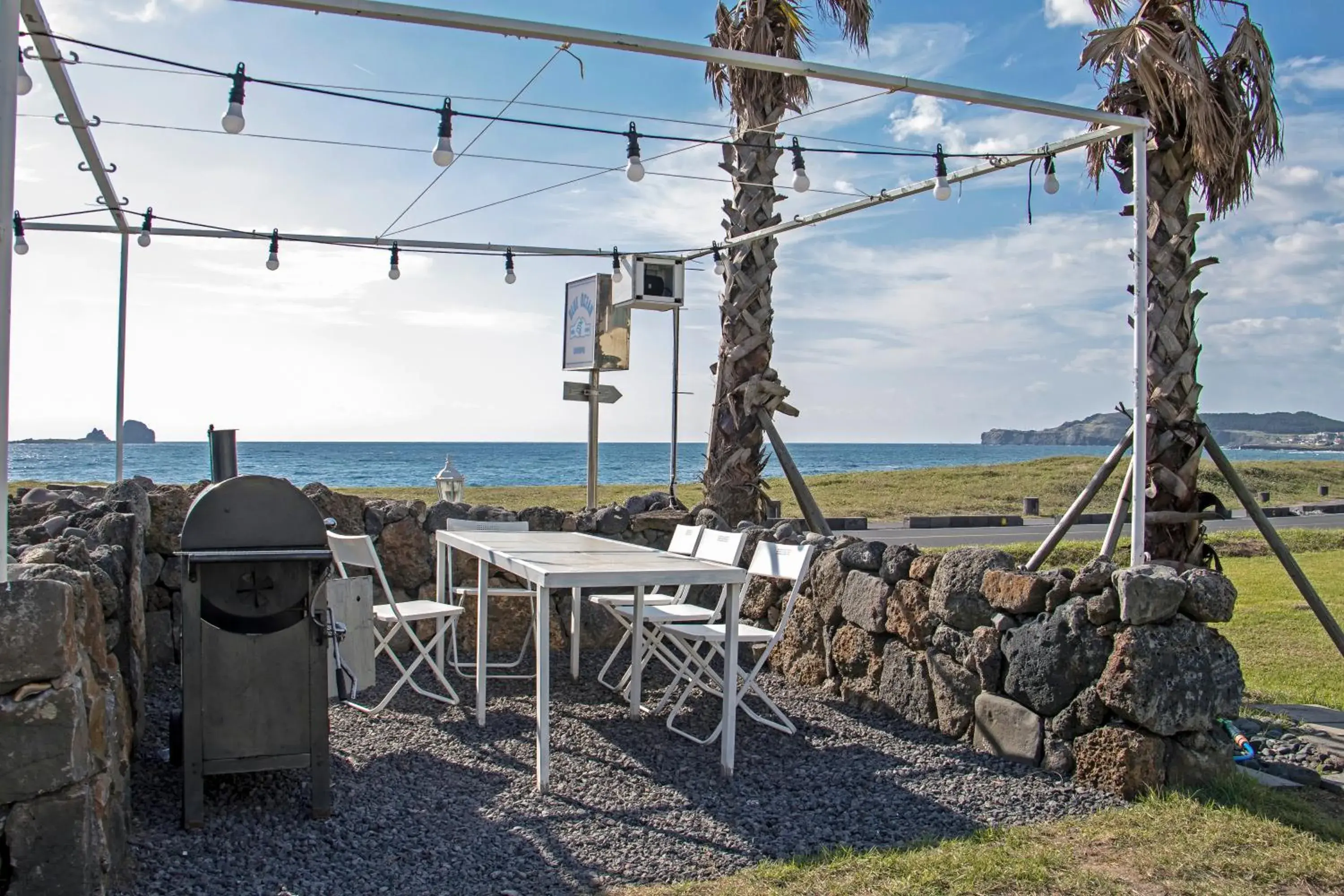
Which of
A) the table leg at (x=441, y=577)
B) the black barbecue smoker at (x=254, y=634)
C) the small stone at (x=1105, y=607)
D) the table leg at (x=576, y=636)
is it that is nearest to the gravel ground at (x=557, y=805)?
the black barbecue smoker at (x=254, y=634)

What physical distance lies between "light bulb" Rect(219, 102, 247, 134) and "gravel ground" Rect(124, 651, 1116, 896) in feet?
8.24

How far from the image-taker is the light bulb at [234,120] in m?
4.55

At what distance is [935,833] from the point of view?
3590mm

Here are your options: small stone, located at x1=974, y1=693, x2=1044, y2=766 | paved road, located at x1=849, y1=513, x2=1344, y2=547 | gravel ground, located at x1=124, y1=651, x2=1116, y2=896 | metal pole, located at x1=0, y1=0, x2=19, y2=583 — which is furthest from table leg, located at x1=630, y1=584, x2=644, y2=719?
paved road, located at x1=849, y1=513, x2=1344, y2=547

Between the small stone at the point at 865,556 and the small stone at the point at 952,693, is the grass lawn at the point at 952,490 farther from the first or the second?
the small stone at the point at 952,693

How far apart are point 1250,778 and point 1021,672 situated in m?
0.87

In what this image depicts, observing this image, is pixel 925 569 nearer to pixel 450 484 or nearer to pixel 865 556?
pixel 865 556

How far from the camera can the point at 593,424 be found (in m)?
8.38

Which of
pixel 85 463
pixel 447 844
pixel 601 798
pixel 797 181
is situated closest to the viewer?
pixel 447 844

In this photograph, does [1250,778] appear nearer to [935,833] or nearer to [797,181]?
[935,833]

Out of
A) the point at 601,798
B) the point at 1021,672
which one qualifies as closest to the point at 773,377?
the point at 1021,672

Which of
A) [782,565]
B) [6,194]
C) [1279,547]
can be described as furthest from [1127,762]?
[6,194]

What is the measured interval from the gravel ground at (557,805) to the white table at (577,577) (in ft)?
0.52

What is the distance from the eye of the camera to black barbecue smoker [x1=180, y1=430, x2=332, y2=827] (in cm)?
344
